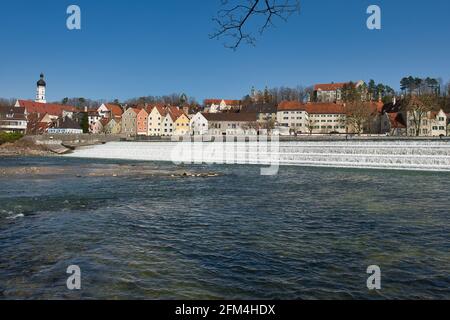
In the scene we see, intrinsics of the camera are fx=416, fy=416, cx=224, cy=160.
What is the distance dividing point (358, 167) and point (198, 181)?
16523 millimetres

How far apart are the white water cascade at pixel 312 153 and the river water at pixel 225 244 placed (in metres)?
15.0

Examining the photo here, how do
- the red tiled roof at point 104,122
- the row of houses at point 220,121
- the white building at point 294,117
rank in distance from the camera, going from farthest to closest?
the red tiled roof at point 104,122, the white building at point 294,117, the row of houses at point 220,121

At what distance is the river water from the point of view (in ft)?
24.1

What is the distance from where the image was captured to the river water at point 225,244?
7.33 meters

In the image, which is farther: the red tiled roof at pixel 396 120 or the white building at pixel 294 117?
the white building at pixel 294 117

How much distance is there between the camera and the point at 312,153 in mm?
→ 43281

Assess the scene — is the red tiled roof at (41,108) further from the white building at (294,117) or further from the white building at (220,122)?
the white building at (294,117)

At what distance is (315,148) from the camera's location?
44031 mm

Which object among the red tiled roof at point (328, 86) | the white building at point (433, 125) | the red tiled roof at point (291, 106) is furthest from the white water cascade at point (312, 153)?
the red tiled roof at point (328, 86)

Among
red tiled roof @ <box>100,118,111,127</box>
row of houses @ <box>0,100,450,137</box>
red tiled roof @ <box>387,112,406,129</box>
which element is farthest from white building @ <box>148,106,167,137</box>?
red tiled roof @ <box>387,112,406,129</box>

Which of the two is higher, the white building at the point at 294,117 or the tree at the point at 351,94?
the tree at the point at 351,94

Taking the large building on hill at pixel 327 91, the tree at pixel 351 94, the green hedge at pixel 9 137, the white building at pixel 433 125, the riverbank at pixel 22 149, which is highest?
the large building on hill at pixel 327 91

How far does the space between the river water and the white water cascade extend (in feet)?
49.1
